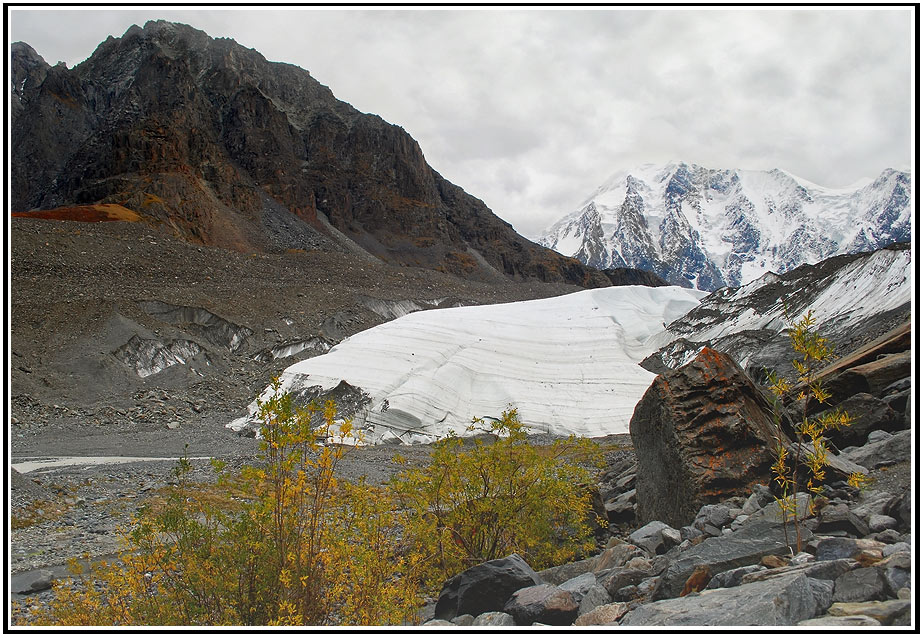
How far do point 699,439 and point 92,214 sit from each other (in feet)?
229

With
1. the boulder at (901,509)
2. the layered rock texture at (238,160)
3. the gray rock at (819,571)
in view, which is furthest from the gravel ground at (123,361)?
the layered rock texture at (238,160)

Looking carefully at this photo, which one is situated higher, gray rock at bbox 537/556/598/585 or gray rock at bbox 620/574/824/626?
gray rock at bbox 620/574/824/626

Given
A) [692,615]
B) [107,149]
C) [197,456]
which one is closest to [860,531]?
[692,615]

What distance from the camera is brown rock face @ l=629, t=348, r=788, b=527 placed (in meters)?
7.20

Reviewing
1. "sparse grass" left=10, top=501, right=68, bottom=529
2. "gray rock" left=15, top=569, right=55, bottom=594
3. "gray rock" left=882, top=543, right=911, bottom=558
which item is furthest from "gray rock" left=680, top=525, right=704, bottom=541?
"sparse grass" left=10, top=501, right=68, bottom=529

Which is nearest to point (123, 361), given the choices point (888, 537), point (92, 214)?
point (888, 537)

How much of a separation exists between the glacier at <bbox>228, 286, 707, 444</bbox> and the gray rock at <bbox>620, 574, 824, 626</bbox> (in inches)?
586

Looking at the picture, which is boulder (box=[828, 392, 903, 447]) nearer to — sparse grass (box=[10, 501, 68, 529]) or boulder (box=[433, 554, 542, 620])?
boulder (box=[433, 554, 542, 620])

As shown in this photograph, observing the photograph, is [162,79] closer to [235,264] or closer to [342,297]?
[235,264]

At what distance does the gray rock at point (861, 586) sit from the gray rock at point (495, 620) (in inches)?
95.8

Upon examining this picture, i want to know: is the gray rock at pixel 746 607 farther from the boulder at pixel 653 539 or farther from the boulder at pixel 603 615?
the boulder at pixel 653 539

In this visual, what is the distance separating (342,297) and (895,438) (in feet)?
153

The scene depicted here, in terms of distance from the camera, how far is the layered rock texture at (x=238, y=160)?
85750mm

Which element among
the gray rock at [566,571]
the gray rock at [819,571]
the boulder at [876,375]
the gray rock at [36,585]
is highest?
the boulder at [876,375]
